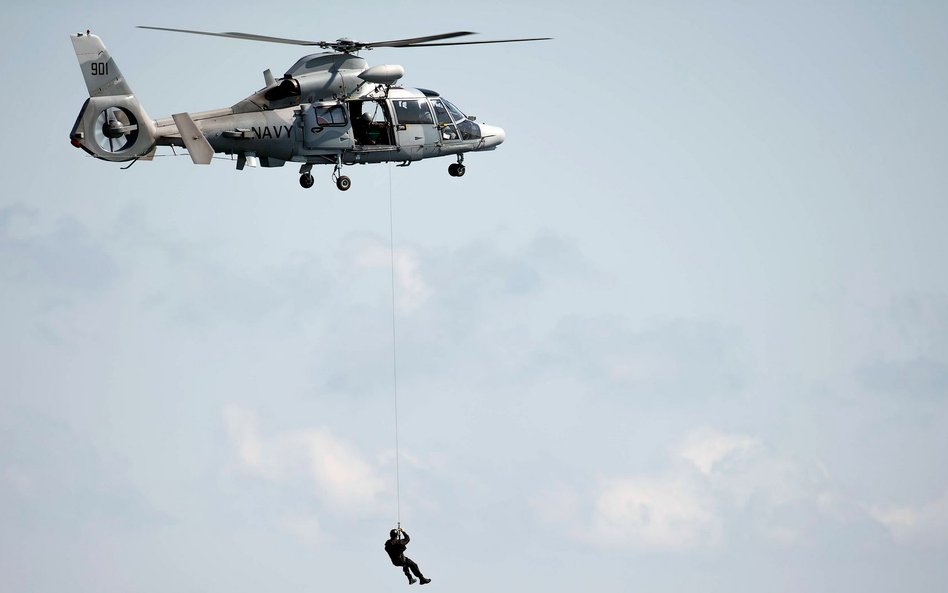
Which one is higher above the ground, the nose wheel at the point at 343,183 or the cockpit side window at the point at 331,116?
the cockpit side window at the point at 331,116

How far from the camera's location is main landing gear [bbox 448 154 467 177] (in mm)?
67875

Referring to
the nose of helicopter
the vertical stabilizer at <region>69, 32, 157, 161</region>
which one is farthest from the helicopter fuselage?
the nose of helicopter

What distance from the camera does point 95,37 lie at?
61.7m

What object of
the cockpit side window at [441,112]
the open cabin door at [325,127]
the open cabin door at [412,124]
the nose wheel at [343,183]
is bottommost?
the nose wheel at [343,183]

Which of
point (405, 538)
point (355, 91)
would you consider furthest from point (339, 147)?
point (405, 538)

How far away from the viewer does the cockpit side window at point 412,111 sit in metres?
65.5

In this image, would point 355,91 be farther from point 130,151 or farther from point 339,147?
point 130,151

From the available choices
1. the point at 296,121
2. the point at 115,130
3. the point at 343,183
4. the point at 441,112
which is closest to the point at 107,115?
the point at 115,130

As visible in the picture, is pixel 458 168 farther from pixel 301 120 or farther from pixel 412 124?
pixel 301 120

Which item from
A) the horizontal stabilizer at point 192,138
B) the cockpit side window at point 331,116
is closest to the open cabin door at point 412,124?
the cockpit side window at point 331,116

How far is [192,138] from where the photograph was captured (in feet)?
202

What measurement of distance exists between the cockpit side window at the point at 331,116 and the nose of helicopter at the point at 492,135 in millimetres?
5659

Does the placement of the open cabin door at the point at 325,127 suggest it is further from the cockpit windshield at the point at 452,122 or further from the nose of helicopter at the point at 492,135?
the nose of helicopter at the point at 492,135

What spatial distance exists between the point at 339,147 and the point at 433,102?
375 cm
